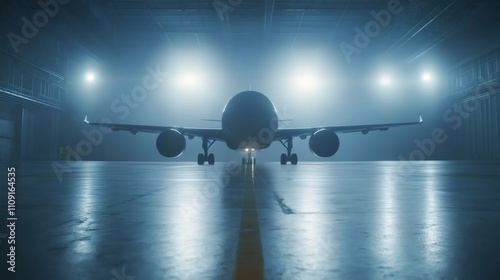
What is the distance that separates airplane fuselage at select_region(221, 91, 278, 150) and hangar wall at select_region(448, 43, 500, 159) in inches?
979

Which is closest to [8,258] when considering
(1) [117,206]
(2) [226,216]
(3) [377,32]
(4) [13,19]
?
(2) [226,216]

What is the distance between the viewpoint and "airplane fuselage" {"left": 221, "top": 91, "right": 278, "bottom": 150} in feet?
61.9

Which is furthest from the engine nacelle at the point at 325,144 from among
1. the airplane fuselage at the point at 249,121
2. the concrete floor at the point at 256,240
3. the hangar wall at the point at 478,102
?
the hangar wall at the point at 478,102

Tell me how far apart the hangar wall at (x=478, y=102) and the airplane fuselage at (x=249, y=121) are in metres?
24.9

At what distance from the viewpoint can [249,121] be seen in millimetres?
18797

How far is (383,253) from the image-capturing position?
277 cm

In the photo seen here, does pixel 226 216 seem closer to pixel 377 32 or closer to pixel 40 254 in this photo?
pixel 40 254

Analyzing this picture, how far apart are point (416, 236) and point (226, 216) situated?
1.96 metres

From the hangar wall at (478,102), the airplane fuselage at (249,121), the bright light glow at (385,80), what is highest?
the bright light glow at (385,80)

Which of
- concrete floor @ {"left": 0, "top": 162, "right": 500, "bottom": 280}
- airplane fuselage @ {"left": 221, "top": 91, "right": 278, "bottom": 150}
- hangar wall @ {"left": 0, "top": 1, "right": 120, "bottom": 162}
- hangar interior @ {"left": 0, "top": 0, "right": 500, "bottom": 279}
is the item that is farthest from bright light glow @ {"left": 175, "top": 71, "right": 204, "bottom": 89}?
concrete floor @ {"left": 0, "top": 162, "right": 500, "bottom": 280}

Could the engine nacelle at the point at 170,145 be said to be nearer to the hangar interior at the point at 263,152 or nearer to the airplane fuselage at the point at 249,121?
the hangar interior at the point at 263,152

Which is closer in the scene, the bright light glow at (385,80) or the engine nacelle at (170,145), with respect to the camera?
the engine nacelle at (170,145)

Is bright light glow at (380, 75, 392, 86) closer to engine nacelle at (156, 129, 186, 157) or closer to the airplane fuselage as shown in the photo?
the airplane fuselage

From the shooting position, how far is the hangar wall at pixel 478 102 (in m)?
37.2
